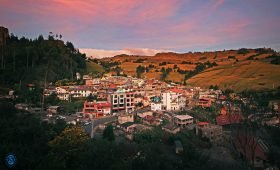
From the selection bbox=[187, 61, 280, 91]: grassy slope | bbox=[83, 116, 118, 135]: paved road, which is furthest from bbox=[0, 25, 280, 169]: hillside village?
bbox=[187, 61, 280, 91]: grassy slope

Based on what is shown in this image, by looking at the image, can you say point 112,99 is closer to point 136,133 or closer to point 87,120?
A: point 87,120

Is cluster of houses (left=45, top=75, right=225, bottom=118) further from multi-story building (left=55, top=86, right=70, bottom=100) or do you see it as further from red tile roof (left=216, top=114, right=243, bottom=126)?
red tile roof (left=216, top=114, right=243, bottom=126)

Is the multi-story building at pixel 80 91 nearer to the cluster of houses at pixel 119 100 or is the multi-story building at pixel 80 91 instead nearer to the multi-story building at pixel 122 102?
the cluster of houses at pixel 119 100

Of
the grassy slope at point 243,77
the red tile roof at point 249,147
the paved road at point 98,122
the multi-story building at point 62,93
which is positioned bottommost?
the red tile roof at point 249,147

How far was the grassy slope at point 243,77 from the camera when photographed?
36.0 metres

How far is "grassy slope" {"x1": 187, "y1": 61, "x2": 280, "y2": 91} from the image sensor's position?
118 ft

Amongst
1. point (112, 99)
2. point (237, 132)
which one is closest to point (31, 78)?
point (112, 99)

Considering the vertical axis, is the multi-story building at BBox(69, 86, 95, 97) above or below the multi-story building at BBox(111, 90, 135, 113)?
above

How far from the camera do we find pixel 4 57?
33.2m

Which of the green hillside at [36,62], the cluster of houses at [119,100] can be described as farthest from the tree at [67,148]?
the green hillside at [36,62]

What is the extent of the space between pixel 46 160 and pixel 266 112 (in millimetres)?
20071

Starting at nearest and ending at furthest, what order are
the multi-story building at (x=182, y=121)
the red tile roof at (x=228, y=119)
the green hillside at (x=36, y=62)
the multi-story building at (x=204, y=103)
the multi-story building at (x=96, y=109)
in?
the multi-story building at (x=182, y=121)
the red tile roof at (x=228, y=119)
the multi-story building at (x=96, y=109)
the multi-story building at (x=204, y=103)
the green hillside at (x=36, y=62)

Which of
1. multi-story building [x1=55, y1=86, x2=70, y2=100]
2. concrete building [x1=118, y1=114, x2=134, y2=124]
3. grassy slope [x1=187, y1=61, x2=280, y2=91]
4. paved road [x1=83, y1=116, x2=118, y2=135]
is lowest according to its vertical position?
paved road [x1=83, y1=116, x2=118, y2=135]

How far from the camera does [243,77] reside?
42094 mm
